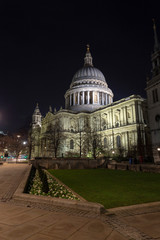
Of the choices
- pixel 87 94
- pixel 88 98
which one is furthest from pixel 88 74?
pixel 88 98

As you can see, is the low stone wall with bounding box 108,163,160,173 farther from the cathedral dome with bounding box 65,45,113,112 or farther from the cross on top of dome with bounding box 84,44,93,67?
the cross on top of dome with bounding box 84,44,93,67

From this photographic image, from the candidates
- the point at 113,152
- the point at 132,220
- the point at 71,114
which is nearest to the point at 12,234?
the point at 132,220

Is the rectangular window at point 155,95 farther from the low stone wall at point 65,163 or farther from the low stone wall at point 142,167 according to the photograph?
the low stone wall at point 142,167

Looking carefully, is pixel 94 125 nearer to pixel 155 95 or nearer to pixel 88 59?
pixel 155 95

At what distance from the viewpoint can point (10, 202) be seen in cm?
860

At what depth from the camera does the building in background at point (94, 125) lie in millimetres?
59972

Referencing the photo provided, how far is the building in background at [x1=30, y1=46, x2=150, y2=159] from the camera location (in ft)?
197

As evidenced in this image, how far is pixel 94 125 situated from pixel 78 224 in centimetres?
7341

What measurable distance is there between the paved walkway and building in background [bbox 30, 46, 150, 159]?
4073 centimetres

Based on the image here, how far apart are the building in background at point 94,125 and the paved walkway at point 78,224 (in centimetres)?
4073

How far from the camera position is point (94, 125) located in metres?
78.7

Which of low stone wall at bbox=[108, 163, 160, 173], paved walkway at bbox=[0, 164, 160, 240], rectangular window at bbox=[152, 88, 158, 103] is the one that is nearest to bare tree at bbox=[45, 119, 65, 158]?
low stone wall at bbox=[108, 163, 160, 173]

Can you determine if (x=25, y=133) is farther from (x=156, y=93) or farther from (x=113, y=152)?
(x=156, y=93)

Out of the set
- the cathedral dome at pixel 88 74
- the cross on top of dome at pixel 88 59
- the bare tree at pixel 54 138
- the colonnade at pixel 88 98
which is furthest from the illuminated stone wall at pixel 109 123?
the cross on top of dome at pixel 88 59
